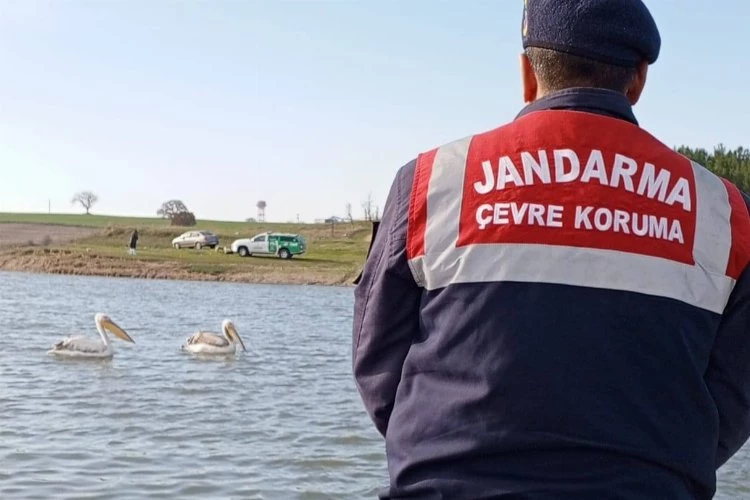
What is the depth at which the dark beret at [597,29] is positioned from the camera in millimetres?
2213

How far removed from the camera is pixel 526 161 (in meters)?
2.16

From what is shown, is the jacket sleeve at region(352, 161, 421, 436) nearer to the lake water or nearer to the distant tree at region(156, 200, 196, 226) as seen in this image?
the lake water

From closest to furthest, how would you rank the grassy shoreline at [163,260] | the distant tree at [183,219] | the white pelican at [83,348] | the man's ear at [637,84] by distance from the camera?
the man's ear at [637,84] → the white pelican at [83,348] → the grassy shoreline at [163,260] → the distant tree at [183,219]

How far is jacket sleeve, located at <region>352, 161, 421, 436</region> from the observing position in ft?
7.25

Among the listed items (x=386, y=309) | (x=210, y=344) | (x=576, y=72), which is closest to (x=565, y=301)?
(x=386, y=309)

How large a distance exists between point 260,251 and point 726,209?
47842mm

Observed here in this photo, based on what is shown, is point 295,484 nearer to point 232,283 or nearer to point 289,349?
point 289,349

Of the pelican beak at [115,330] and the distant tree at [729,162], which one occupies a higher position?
the distant tree at [729,162]

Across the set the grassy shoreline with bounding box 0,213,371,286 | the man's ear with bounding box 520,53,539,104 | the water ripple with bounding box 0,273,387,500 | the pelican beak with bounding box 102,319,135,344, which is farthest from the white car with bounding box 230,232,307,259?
the man's ear with bounding box 520,53,539,104

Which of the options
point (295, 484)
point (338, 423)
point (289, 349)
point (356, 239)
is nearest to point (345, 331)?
point (289, 349)

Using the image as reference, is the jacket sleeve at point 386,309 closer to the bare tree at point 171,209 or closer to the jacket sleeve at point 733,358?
the jacket sleeve at point 733,358

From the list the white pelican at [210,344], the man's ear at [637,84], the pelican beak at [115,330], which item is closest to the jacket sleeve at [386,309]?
the man's ear at [637,84]

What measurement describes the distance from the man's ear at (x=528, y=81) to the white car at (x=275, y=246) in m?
46.9

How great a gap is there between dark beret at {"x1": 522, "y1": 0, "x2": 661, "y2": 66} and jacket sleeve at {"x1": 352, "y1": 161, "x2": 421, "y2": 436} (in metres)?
0.39
